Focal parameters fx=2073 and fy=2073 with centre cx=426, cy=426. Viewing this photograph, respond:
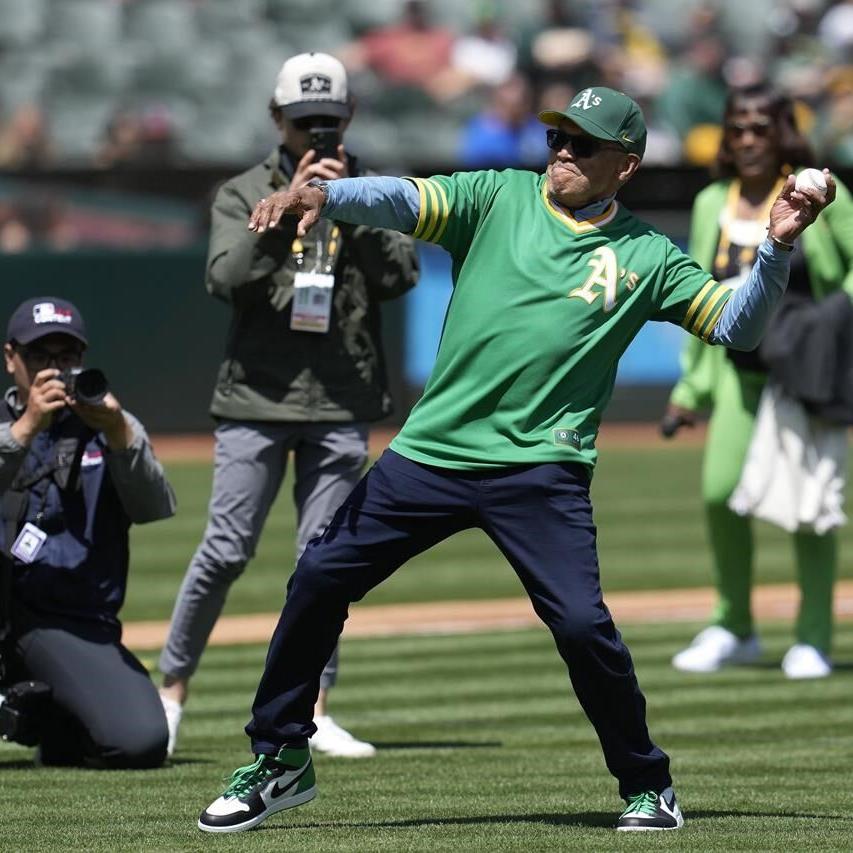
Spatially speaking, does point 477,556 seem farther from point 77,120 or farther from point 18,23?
point 18,23

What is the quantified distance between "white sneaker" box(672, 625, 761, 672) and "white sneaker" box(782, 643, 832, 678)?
0.29 meters

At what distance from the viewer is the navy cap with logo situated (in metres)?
6.30

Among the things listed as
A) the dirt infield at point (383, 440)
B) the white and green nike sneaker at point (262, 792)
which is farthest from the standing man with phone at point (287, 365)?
the dirt infield at point (383, 440)

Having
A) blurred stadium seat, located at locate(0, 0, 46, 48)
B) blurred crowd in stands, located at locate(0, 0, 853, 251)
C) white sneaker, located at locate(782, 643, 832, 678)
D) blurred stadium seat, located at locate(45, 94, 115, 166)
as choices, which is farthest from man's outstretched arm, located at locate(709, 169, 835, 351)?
blurred stadium seat, located at locate(0, 0, 46, 48)

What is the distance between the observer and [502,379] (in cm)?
516

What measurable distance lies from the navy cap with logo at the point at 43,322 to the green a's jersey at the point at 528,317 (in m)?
1.50

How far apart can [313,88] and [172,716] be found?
2.09 metres

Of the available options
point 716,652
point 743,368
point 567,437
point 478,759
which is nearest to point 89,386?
point 567,437

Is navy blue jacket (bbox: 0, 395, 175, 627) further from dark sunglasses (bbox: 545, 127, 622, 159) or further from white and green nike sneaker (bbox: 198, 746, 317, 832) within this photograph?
dark sunglasses (bbox: 545, 127, 622, 159)

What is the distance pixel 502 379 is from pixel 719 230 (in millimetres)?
3693

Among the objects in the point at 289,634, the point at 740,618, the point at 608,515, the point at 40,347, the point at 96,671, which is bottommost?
the point at 608,515

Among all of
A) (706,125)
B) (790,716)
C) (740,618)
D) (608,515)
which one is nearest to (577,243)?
(790,716)

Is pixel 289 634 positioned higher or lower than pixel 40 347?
lower

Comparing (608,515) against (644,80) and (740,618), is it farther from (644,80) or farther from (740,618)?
(644,80)
